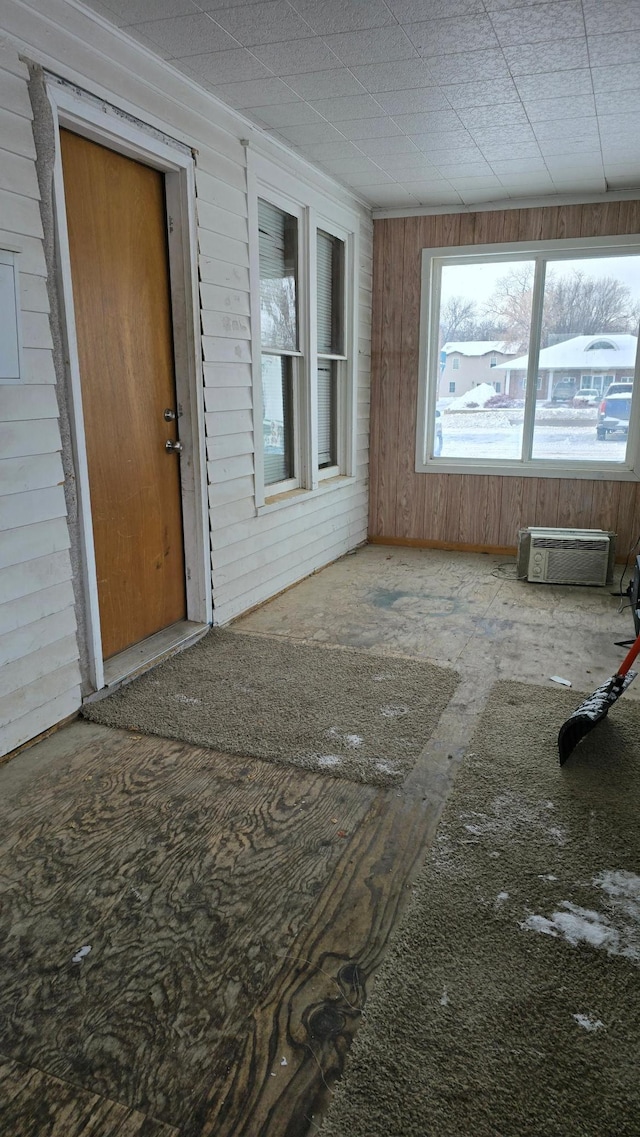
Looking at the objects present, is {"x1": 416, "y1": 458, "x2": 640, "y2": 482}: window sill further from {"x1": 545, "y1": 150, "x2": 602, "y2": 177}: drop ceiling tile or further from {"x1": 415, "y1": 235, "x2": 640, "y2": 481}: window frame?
{"x1": 545, "y1": 150, "x2": 602, "y2": 177}: drop ceiling tile

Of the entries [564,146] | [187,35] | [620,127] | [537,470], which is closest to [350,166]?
[564,146]

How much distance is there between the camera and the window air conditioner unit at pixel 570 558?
15.5ft

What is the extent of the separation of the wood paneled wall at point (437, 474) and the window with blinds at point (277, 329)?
4.56 ft

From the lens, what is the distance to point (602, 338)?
5.14 metres

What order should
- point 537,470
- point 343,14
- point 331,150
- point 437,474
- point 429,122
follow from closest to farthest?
point 343,14
point 429,122
point 331,150
point 537,470
point 437,474

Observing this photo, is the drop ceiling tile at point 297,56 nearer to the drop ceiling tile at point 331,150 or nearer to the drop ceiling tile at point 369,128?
the drop ceiling tile at point 369,128

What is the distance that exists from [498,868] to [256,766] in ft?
2.93

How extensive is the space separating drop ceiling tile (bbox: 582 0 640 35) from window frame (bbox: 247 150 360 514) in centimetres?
176

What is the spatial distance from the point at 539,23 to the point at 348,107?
1076 mm

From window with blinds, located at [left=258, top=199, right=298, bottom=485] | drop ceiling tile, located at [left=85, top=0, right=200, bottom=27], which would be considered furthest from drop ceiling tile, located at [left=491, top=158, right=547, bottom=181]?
drop ceiling tile, located at [left=85, top=0, right=200, bottom=27]

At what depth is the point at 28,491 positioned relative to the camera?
2.47 meters

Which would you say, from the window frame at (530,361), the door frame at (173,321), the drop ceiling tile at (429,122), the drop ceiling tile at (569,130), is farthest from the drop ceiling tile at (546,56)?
the window frame at (530,361)

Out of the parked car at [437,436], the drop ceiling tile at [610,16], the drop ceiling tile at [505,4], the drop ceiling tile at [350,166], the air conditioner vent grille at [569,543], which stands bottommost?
the air conditioner vent grille at [569,543]

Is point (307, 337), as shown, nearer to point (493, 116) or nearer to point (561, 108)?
point (493, 116)
